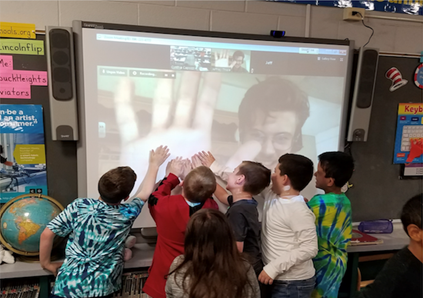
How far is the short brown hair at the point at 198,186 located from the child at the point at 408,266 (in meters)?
0.92

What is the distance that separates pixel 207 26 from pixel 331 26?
889 mm

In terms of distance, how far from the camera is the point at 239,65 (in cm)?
189

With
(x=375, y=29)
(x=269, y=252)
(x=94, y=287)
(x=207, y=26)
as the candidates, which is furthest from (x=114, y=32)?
(x=375, y=29)

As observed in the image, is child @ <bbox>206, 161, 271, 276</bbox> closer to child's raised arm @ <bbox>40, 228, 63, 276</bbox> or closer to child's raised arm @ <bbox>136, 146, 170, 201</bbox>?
child's raised arm @ <bbox>136, 146, 170, 201</bbox>

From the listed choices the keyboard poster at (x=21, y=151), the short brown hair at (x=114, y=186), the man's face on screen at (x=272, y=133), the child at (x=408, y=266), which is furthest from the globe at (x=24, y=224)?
the child at (x=408, y=266)

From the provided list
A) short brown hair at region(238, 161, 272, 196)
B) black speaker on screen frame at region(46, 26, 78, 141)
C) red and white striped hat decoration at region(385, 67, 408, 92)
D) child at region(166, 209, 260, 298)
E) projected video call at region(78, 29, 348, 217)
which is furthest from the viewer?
red and white striped hat decoration at region(385, 67, 408, 92)

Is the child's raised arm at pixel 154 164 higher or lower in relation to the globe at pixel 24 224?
higher

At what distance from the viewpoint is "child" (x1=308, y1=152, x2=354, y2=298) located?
1592mm

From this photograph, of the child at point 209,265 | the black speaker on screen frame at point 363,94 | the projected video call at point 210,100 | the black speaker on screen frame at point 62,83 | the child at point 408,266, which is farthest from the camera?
the black speaker on screen frame at point 363,94

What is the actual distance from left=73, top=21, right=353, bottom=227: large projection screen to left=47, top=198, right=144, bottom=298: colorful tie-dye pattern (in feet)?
1.23

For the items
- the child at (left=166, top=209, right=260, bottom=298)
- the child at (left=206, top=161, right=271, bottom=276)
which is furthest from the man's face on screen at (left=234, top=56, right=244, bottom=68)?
the child at (left=166, top=209, right=260, bottom=298)

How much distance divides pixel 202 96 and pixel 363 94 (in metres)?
1.13

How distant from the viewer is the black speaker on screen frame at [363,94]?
6.73 feet

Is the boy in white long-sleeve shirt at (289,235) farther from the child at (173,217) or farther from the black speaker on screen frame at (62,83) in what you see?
Result: the black speaker on screen frame at (62,83)
